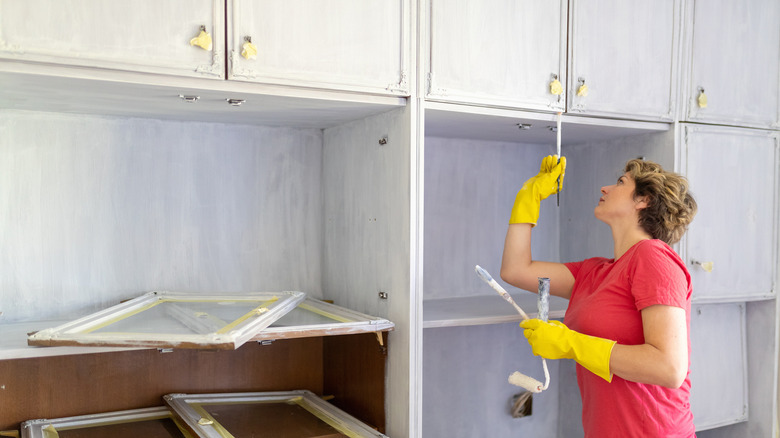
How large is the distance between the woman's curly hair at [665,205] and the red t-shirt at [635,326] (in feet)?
0.28

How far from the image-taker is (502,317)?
6.61 ft

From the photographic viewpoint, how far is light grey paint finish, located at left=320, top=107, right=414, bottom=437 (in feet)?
5.70

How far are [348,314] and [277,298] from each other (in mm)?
221

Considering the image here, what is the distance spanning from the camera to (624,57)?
6.58ft

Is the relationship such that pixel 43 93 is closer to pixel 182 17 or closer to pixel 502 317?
pixel 182 17

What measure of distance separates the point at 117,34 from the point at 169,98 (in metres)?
0.24

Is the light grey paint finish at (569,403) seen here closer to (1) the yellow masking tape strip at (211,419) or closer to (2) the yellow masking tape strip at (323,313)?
(2) the yellow masking tape strip at (323,313)

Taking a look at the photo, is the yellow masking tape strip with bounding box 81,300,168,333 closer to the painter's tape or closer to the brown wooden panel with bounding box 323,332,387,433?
the painter's tape

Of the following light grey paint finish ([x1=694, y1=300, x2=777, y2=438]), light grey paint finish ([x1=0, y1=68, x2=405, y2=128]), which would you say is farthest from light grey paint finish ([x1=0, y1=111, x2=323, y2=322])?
light grey paint finish ([x1=694, y1=300, x2=777, y2=438])

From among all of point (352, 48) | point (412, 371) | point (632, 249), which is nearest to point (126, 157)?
point (352, 48)

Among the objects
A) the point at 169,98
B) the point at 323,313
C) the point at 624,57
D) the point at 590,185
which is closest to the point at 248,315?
the point at 323,313

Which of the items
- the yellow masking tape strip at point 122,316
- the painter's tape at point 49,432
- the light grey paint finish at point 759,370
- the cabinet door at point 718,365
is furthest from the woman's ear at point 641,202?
the painter's tape at point 49,432

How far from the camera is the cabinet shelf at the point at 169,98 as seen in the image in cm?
142

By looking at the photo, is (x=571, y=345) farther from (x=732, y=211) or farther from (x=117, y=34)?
(x=117, y=34)
